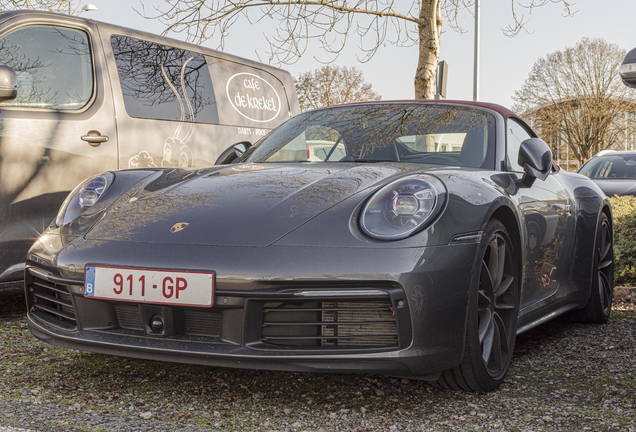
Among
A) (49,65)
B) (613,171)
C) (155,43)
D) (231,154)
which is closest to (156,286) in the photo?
(231,154)

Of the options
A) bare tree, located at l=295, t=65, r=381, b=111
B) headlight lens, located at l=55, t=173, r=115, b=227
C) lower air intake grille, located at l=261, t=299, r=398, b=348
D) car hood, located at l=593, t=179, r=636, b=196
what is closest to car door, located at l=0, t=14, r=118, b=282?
headlight lens, located at l=55, t=173, r=115, b=227

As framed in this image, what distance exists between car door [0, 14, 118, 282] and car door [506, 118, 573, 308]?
103 inches

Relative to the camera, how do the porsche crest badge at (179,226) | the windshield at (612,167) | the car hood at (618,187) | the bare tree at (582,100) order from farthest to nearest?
the bare tree at (582,100) → the windshield at (612,167) → the car hood at (618,187) → the porsche crest badge at (179,226)

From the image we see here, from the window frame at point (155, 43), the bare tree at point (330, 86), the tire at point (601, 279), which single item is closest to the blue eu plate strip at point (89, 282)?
the window frame at point (155, 43)

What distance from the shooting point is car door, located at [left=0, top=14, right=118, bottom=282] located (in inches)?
182

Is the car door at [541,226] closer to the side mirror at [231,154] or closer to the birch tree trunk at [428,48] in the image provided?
the side mirror at [231,154]

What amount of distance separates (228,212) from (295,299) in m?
0.52

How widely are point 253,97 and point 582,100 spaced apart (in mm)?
37161

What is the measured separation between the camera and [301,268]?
272cm

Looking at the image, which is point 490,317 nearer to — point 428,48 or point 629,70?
point 629,70

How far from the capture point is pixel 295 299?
8.91ft

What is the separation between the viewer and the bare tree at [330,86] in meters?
42.6

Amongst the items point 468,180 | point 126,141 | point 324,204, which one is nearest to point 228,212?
point 324,204

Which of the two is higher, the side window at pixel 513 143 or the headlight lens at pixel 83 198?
the side window at pixel 513 143
